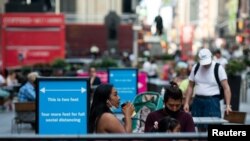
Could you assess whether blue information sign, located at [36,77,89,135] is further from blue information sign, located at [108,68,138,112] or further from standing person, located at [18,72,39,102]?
blue information sign, located at [108,68,138,112]

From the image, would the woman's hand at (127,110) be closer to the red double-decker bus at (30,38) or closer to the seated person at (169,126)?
the seated person at (169,126)

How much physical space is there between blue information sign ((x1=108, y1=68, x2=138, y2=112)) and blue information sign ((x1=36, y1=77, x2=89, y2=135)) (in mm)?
6694

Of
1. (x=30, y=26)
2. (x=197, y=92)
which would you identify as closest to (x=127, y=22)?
(x=30, y=26)

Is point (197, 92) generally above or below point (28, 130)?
above

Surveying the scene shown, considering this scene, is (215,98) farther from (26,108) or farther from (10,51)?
(10,51)

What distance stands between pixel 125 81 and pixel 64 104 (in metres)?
7.14

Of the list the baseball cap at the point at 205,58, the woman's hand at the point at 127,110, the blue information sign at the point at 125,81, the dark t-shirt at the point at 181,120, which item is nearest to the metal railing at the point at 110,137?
the dark t-shirt at the point at 181,120

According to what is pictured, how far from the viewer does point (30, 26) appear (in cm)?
3522

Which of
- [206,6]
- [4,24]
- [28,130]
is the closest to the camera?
[28,130]

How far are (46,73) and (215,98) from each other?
63.4 ft

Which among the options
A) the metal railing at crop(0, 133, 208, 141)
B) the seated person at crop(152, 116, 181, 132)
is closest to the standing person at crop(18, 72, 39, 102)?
the seated person at crop(152, 116, 181, 132)

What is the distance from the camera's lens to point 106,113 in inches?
269

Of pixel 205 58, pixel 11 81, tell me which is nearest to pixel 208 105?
pixel 205 58

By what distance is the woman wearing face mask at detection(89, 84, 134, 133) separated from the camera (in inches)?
263
